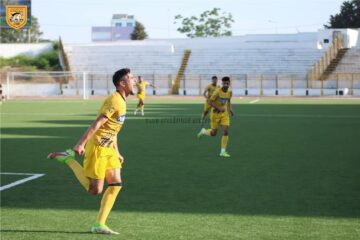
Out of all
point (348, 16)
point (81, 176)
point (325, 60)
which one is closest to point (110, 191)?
point (81, 176)

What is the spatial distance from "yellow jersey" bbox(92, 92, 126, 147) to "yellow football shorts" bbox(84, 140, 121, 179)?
0.07 m

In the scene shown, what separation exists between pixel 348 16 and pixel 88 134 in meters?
84.6

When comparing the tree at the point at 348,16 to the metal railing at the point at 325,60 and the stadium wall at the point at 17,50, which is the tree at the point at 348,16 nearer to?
the metal railing at the point at 325,60

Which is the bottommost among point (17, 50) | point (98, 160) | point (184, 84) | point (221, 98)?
point (184, 84)

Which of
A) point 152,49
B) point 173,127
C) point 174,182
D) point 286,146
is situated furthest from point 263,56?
point 174,182

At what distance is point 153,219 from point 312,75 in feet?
177

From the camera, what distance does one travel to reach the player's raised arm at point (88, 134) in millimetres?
6590

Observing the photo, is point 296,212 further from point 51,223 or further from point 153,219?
point 51,223

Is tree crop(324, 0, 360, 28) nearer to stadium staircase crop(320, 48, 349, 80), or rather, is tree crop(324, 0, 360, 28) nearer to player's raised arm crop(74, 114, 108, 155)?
stadium staircase crop(320, 48, 349, 80)

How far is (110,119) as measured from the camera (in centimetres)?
707

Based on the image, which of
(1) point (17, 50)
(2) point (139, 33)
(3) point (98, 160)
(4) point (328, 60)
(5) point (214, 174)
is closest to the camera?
(3) point (98, 160)

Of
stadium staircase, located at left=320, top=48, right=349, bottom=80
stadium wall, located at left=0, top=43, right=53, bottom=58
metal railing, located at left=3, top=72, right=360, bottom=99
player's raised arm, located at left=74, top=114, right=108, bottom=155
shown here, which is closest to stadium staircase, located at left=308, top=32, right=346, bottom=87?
stadium staircase, located at left=320, top=48, right=349, bottom=80

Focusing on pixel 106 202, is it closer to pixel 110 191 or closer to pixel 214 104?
pixel 110 191

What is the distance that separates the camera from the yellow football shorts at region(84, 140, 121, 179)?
275 inches
